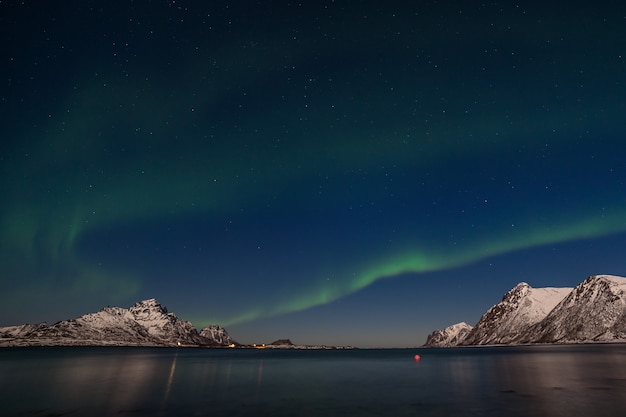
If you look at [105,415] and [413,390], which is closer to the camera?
[105,415]

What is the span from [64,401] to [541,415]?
43.4 meters

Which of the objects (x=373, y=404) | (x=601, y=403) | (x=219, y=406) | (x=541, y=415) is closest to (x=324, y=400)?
(x=373, y=404)

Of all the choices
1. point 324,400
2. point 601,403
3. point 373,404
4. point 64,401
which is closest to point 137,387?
point 64,401

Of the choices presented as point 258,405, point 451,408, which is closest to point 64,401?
point 258,405

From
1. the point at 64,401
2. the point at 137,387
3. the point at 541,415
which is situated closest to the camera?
the point at 541,415

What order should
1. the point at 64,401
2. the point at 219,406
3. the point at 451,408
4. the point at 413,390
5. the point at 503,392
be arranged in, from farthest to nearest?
the point at 413,390 < the point at 503,392 < the point at 64,401 < the point at 219,406 < the point at 451,408

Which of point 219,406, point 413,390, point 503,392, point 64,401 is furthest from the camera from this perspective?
point 413,390

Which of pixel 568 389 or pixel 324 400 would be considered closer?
pixel 324 400

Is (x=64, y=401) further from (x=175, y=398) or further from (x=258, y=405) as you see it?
(x=258, y=405)

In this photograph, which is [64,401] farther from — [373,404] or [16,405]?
[373,404]

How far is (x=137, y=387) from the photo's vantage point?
55875 millimetres

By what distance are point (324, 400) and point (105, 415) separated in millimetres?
19984

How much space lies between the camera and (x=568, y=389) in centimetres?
4872

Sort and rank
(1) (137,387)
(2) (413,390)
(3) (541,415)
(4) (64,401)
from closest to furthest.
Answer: (3) (541,415) → (4) (64,401) → (2) (413,390) → (1) (137,387)
